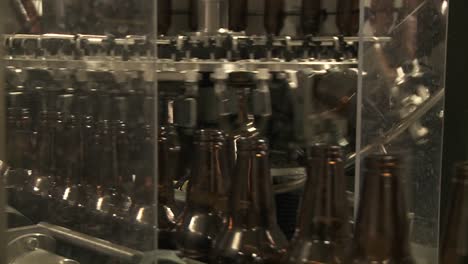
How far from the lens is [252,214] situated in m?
0.81

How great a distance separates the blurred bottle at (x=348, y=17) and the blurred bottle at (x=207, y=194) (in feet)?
5.17

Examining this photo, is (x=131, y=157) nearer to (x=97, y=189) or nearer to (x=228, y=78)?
(x=97, y=189)

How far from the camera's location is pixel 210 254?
865 mm

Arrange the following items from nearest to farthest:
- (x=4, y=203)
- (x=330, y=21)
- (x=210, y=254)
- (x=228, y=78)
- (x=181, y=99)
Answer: (x=210, y=254)
(x=4, y=203)
(x=181, y=99)
(x=228, y=78)
(x=330, y=21)

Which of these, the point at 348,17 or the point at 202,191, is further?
the point at 348,17

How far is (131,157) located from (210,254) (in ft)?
0.61

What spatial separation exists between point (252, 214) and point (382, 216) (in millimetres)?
187

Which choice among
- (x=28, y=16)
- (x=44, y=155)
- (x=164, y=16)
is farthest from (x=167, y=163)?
(x=164, y=16)

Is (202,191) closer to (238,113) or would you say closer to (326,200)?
(326,200)

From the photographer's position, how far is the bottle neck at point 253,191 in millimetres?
802

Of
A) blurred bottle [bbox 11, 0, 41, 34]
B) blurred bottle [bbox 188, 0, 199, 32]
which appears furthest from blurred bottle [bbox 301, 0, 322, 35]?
blurred bottle [bbox 11, 0, 41, 34]

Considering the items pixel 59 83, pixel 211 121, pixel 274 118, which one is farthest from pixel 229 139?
pixel 274 118

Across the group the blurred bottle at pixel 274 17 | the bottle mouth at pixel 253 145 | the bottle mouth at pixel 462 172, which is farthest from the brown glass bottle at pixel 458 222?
the blurred bottle at pixel 274 17

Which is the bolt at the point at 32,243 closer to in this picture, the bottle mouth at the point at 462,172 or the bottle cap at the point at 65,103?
the bottle cap at the point at 65,103
